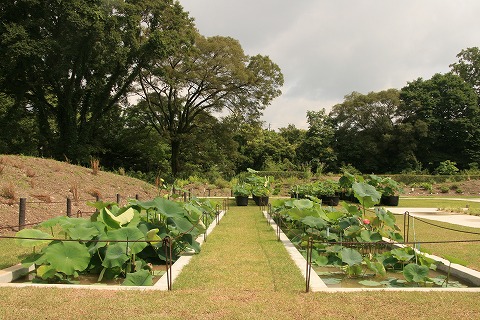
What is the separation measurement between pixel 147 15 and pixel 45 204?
57.4 ft

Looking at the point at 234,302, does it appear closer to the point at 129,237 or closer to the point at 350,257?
the point at 129,237

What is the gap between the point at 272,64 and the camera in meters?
28.7

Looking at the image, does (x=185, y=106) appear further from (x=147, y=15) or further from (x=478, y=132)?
(x=478, y=132)

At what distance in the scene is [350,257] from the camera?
16.9 feet

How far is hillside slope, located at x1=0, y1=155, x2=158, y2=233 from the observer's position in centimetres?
948

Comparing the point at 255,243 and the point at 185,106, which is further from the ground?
the point at 185,106

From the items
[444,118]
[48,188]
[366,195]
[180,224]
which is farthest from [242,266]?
[444,118]

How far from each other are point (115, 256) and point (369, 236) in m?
→ 3.62

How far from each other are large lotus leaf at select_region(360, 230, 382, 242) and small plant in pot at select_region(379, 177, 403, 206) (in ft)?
30.2

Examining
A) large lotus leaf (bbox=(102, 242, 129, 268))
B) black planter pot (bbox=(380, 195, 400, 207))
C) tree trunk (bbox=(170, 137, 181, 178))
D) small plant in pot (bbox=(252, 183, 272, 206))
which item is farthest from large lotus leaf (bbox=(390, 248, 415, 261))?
tree trunk (bbox=(170, 137, 181, 178))

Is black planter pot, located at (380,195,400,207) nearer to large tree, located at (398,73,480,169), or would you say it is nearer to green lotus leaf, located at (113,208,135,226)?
green lotus leaf, located at (113,208,135,226)

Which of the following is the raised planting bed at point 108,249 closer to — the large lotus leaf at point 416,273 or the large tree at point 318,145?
the large lotus leaf at point 416,273

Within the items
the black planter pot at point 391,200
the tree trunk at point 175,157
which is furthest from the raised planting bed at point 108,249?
the tree trunk at point 175,157

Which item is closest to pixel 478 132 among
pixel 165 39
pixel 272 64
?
pixel 272 64
